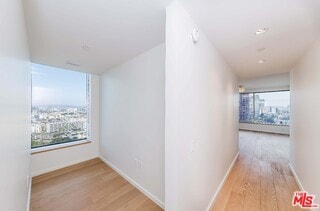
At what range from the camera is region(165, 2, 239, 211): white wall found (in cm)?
113

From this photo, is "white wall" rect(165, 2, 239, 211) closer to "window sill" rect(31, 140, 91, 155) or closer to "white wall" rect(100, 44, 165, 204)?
"white wall" rect(100, 44, 165, 204)

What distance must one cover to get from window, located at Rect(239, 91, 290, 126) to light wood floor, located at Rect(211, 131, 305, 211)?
3.60 m

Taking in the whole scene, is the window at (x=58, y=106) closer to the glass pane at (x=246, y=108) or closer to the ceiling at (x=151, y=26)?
the ceiling at (x=151, y=26)

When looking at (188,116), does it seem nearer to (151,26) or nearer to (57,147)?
(151,26)

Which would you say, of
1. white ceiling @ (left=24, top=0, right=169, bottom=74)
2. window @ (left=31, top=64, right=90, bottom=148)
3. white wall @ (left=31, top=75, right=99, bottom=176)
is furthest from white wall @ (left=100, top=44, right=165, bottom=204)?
window @ (left=31, top=64, right=90, bottom=148)

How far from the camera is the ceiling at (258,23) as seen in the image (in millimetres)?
1153

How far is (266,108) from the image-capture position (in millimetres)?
6859

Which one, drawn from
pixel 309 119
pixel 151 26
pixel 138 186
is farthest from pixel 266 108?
pixel 151 26

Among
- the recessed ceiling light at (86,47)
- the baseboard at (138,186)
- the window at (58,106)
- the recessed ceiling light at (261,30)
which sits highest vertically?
the recessed ceiling light at (86,47)

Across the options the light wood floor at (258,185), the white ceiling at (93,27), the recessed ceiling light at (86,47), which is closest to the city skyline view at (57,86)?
the white ceiling at (93,27)

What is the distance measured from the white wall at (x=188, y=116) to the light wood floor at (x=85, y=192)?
33.8 inches

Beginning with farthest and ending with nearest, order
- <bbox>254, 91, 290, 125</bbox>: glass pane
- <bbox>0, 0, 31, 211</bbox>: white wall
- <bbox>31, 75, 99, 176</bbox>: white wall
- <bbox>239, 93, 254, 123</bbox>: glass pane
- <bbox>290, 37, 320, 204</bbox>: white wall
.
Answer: <bbox>239, 93, 254, 123</bbox>: glass pane → <bbox>254, 91, 290, 125</bbox>: glass pane → <bbox>31, 75, 99, 176</bbox>: white wall → <bbox>290, 37, 320, 204</bbox>: white wall → <bbox>0, 0, 31, 211</bbox>: white wall

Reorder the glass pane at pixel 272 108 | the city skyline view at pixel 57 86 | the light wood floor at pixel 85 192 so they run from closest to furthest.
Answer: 1. the light wood floor at pixel 85 192
2. the city skyline view at pixel 57 86
3. the glass pane at pixel 272 108

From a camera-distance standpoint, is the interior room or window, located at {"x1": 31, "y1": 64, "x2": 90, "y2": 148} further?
window, located at {"x1": 31, "y1": 64, "x2": 90, "y2": 148}
